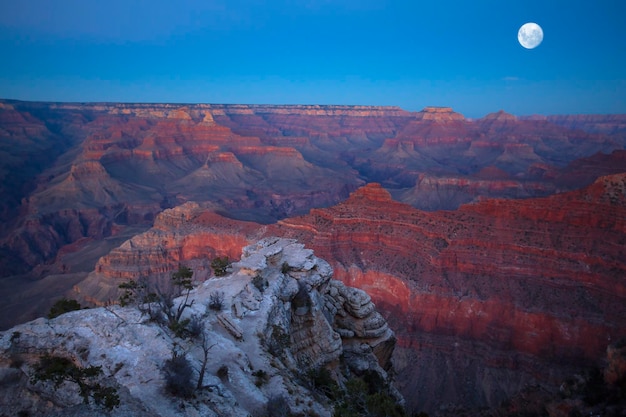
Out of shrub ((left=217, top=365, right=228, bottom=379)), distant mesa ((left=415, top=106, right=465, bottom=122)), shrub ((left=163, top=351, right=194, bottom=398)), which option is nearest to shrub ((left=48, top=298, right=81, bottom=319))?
shrub ((left=217, top=365, right=228, bottom=379))

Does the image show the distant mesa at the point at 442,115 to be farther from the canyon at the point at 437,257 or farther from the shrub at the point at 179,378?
the shrub at the point at 179,378

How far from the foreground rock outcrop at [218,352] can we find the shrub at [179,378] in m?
0.17

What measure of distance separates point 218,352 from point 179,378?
3416 mm

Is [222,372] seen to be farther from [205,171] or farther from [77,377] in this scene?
[205,171]

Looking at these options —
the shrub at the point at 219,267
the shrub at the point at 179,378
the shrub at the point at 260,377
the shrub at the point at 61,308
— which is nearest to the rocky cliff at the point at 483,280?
the shrub at the point at 219,267

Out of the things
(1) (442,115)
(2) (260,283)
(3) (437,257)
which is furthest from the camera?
(1) (442,115)

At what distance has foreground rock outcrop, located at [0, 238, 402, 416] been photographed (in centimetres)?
991

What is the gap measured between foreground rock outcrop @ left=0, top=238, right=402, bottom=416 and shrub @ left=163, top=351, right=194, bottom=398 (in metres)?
0.17

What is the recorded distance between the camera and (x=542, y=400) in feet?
78.9

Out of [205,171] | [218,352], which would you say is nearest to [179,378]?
[218,352]

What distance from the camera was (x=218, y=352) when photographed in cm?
1345

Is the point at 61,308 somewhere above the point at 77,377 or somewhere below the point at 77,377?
below

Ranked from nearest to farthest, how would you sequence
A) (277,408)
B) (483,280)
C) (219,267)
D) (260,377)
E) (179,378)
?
(179,378) < (277,408) < (260,377) < (219,267) < (483,280)

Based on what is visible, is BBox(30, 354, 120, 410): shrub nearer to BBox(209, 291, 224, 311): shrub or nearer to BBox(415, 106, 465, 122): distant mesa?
BBox(209, 291, 224, 311): shrub
